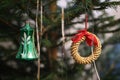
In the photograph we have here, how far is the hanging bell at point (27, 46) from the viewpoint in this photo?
1.28 metres

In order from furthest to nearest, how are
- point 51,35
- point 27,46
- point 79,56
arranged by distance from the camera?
point 51,35 → point 27,46 → point 79,56

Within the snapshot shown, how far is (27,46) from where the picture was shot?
1299 mm

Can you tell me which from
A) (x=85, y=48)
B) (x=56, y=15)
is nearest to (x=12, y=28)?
(x=56, y=15)

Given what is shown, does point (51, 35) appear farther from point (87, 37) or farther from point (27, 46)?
point (87, 37)

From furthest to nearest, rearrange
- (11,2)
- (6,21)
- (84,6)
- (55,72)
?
(55,72) → (6,21) → (11,2) → (84,6)

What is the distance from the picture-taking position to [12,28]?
168cm

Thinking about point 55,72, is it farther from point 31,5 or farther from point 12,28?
point 31,5

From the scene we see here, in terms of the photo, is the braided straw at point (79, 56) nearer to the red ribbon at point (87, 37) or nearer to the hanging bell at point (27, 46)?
the red ribbon at point (87, 37)

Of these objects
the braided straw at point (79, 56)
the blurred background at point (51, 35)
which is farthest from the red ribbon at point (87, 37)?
the blurred background at point (51, 35)

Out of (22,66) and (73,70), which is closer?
(73,70)

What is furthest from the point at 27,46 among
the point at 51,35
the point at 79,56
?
the point at 51,35

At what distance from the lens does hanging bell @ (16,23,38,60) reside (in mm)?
1277

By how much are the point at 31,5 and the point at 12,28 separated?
34cm

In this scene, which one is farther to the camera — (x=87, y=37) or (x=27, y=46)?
(x=27, y=46)
